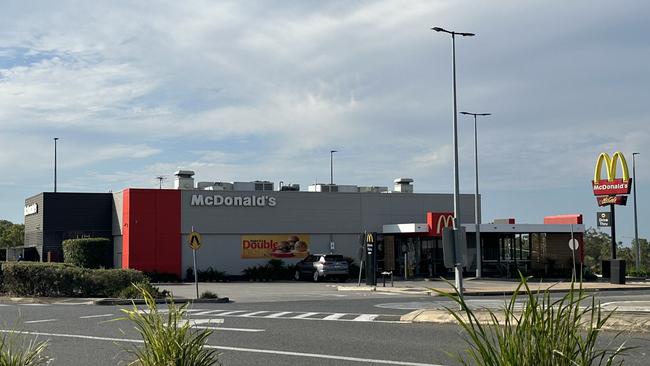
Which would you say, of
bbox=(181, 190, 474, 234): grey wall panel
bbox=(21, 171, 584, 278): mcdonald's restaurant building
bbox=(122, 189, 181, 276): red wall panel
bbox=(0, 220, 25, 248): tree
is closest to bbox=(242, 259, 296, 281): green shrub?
bbox=(21, 171, 584, 278): mcdonald's restaurant building

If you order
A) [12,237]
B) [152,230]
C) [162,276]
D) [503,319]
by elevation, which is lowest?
[162,276]

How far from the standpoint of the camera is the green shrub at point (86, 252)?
4300 centimetres

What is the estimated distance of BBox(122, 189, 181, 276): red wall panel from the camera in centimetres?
4413

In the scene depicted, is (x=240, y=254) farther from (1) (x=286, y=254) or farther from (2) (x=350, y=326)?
(2) (x=350, y=326)

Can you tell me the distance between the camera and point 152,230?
44.6 meters

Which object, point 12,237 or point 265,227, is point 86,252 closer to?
→ point 265,227

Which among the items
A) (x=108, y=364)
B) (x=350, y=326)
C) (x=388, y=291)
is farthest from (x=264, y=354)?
(x=388, y=291)

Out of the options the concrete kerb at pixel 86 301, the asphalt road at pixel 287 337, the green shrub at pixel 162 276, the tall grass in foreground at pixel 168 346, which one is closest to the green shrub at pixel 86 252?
the green shrub at pixel 162 276

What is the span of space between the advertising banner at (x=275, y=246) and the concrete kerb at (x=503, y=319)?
29.4 metres

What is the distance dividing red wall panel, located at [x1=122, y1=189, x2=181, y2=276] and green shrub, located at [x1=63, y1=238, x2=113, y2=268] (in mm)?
1472

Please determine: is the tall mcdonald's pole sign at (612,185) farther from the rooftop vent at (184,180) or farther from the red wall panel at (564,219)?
the rooftop vent at (184,180)

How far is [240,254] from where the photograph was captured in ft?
153

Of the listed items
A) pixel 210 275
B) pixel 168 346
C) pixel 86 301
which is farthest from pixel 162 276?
pixel 168 346

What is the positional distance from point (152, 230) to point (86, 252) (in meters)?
3.82
